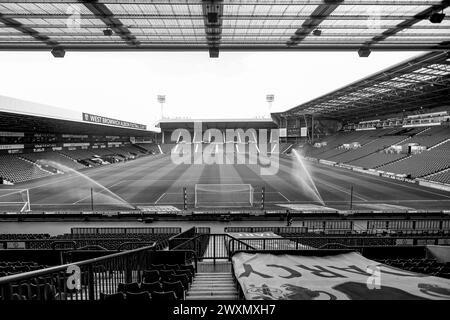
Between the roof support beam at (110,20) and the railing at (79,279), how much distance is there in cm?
736

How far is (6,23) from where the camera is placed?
818cm

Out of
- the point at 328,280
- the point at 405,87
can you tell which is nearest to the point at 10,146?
the point at 328,280

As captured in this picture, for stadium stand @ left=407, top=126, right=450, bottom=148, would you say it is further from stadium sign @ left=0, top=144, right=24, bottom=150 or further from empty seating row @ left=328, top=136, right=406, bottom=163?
stadium sign @ left=0, top=144, right=24, bottom=150

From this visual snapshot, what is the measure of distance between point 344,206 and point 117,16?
2380 centimetres

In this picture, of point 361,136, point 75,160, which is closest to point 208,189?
point 75,160

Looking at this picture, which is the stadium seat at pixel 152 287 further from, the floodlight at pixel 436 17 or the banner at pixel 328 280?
the floodlight at pixel 436 17

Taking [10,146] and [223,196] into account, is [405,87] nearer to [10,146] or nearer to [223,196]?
[223,196]

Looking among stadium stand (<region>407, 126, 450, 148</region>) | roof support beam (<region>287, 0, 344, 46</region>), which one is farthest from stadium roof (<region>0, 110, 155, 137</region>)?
stadium stand (<region>407, 126, 450, 148</region>)

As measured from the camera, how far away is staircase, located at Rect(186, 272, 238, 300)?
5027 millimetres

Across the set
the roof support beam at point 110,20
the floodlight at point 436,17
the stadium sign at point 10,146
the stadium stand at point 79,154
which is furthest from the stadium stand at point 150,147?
the floodlight at point 436,17

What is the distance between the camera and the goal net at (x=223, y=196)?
82.4ft

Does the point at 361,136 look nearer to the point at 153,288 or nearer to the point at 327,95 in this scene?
the point at 327,95

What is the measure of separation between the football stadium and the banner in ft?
0.11

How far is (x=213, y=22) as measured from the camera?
8133mm
